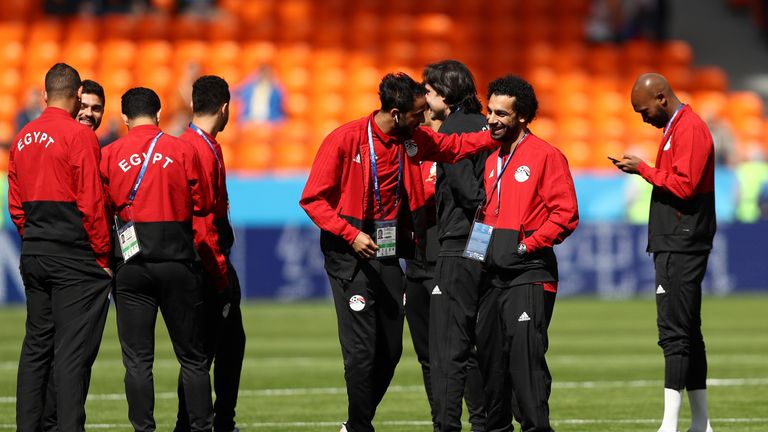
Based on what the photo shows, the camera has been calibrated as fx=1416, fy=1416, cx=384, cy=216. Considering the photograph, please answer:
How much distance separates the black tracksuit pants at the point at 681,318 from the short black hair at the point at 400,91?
2.14m

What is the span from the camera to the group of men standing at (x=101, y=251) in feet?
28.5

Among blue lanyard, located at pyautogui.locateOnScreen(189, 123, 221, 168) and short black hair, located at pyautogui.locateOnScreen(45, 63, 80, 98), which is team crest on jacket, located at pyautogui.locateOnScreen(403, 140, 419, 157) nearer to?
blue lanyard, located at pyautogui.locateOnScreen(189, 123, 221, 168)

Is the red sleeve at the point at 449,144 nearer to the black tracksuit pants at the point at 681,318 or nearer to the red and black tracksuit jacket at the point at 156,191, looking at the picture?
the red and black tracksuit jacket at the point at 156,191

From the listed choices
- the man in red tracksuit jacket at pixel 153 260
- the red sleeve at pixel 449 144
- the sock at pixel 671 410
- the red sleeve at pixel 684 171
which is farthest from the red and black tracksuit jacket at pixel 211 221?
the sock at pixel 671 410

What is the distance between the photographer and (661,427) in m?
9.55

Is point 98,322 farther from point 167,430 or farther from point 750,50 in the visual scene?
point 750,50

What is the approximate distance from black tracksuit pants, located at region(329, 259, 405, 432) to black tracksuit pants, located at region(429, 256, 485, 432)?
33 centimetres

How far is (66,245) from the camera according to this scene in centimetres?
871

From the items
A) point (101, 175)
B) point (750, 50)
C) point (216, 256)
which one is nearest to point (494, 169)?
point (216, 256)

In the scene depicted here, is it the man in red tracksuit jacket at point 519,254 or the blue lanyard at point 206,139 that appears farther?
the blue lanyard at point 206,139

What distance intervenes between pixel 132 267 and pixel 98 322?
398mm

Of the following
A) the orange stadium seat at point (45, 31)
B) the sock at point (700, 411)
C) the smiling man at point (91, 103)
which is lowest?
the sock at point (700, 411)

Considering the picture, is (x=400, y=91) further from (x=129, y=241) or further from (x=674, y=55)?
(x=674, y=55)


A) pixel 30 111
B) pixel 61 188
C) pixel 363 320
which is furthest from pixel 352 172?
pixel 30 111
